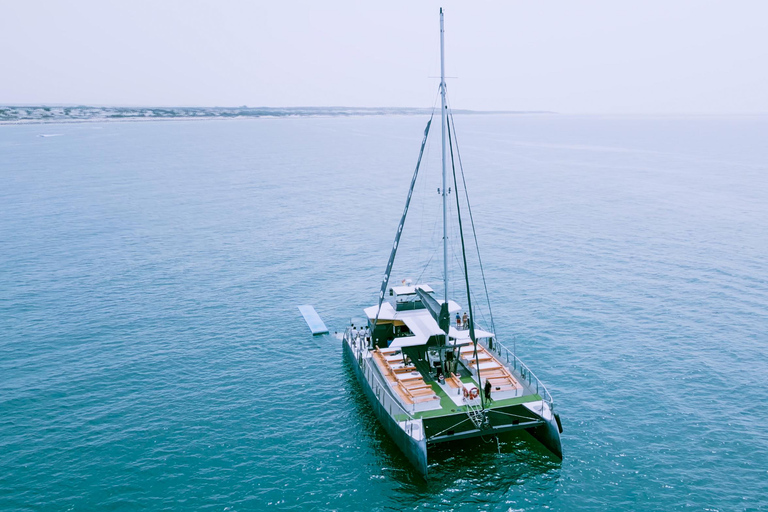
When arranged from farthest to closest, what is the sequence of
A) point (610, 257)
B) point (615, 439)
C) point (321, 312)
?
point (610, 257), point (321, 312), point (615, 439)

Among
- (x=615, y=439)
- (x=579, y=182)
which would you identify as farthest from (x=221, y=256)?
(x=579, y=182)

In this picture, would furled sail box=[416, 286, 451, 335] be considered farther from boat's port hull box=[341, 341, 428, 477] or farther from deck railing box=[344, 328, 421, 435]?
boat's port hull box=[341, 341, 428, 477]

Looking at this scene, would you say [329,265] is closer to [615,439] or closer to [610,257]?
[610,257]

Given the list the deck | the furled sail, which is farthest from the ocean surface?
the furled sail

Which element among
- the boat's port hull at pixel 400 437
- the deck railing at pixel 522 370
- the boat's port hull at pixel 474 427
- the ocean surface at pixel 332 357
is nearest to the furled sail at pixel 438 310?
the deck railing at pixel 522 370

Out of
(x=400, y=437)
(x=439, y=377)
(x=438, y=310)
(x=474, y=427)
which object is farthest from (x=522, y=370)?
(x=400, y=437)

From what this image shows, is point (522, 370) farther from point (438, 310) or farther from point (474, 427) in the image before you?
point (474, 427)
